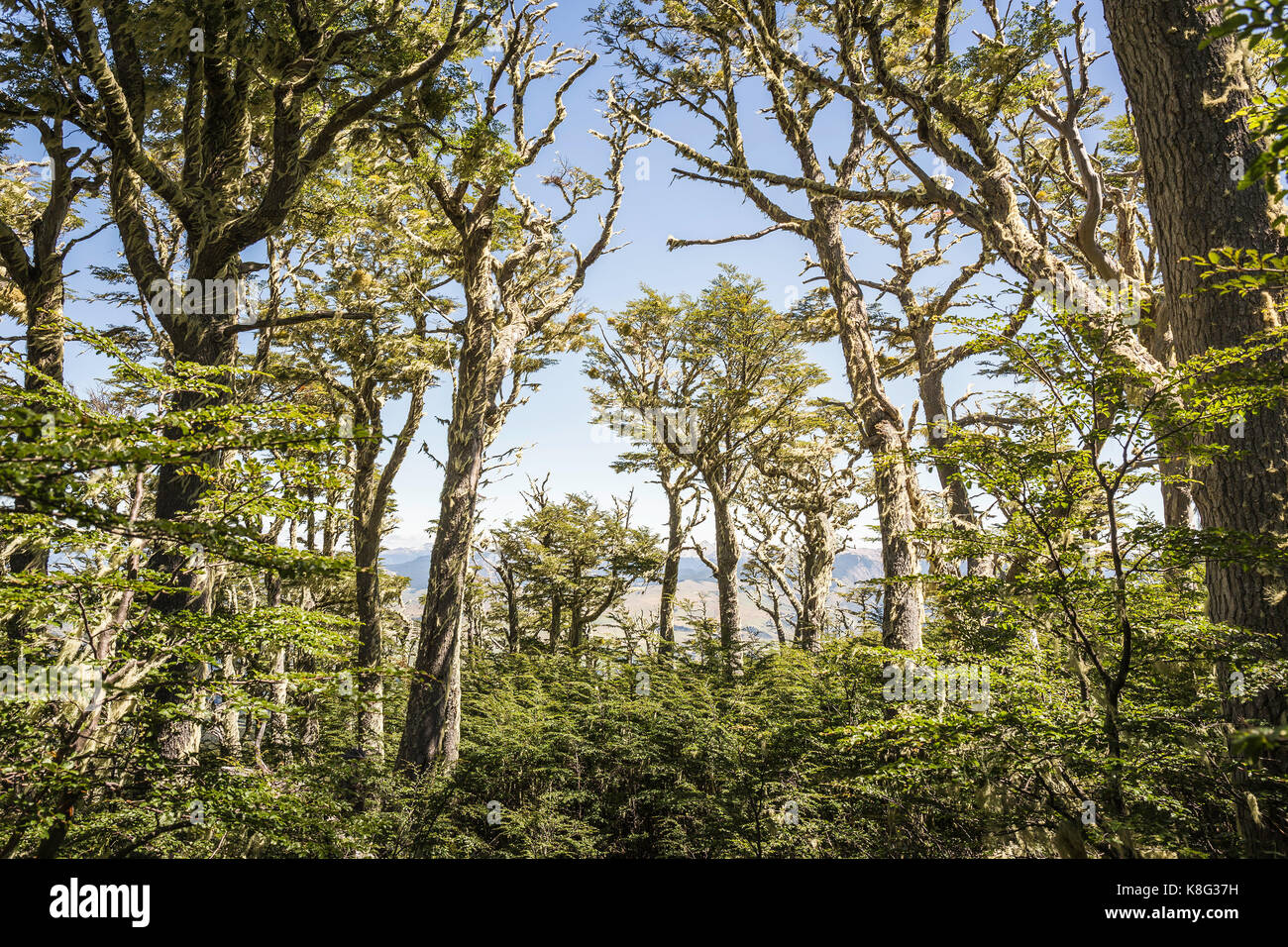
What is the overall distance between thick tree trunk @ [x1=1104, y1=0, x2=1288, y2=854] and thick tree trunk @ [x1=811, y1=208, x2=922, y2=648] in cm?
273

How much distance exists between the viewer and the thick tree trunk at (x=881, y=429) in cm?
654

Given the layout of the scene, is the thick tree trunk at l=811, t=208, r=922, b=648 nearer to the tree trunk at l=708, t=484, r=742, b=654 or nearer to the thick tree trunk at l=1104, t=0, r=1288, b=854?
the thick tree trunk at l=1104, t=0, r=1288, b=854

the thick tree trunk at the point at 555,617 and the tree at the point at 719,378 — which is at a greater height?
the tree at the point at 719,378

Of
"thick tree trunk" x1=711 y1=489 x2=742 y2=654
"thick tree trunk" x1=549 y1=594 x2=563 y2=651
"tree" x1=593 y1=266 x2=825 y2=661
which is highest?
"tree" x1=593 y1=266 x2=825 y2=661

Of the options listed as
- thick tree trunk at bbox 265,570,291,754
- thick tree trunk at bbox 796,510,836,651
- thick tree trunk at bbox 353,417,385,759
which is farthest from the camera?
thick tree trunk at bbox 796,510,836,651

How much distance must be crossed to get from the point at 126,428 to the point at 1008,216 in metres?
6.27

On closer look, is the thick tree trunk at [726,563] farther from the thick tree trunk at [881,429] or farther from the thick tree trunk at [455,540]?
the thick tree trunk at [455,540]

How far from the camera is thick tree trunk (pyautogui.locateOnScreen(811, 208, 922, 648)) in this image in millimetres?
6535

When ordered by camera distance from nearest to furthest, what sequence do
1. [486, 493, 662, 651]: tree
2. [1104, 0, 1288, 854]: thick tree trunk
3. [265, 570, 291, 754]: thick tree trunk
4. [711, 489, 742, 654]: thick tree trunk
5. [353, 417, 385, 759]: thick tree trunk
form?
[1104, 0, 1288, 854]: thick tree trunk < [265, 570, 291, 754]: thick tree trunk < [353, 417, 385, 759]: thick tree trunk < [711, 489, 742, 654]: thick tree trunk < [486, 493, 662, 651]: tree

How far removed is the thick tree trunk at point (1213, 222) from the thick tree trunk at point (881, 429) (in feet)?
8.97

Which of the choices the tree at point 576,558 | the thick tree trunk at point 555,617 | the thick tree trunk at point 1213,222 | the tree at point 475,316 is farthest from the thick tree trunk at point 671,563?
the thick tree trunk at point 1213,222

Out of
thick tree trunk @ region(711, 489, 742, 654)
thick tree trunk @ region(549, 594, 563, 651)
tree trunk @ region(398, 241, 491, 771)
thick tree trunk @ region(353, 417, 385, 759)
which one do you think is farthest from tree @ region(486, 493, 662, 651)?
tree trunk @ region(398, 241, 491, 771)
